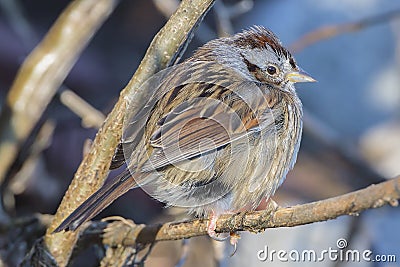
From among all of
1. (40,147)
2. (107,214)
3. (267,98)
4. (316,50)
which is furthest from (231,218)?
(316,50)

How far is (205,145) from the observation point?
104 inches

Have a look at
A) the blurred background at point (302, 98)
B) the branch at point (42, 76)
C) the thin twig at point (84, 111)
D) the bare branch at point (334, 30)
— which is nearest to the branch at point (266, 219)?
the branch at point (42, 76)

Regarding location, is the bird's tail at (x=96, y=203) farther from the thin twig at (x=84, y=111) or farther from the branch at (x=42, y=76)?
the thin twig at (x=84, y=111)

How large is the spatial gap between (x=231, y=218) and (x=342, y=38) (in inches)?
121

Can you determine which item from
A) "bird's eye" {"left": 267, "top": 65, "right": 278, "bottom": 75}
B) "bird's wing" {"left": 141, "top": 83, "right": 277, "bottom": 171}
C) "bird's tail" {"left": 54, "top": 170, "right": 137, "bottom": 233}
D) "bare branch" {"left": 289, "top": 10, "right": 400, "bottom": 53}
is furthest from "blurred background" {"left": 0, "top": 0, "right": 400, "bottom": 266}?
"bird's tail" {"left": 54, "top": 170, "right": 137, "bottom": 233}

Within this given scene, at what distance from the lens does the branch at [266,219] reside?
6.27ft

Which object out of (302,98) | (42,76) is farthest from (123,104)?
(302,98)

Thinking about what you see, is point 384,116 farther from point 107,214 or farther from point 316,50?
point 107,214

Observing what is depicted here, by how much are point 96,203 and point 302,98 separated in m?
2.86

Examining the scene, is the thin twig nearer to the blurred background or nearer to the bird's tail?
the blurred background

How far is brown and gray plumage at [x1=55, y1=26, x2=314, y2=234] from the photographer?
8.58ft

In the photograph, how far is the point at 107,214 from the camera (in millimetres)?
4758

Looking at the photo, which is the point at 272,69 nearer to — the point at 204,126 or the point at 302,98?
the point at 204,126

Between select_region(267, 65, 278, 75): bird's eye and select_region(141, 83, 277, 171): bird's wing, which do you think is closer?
select_region(141, 83, 277, 171): bird's wing
